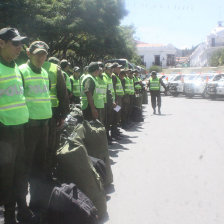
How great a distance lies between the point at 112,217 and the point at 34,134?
1273 mm

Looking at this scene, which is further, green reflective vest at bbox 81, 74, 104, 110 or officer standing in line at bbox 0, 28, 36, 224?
green reflective vest at bbox 81, 74, 104, 110

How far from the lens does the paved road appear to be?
167 inches

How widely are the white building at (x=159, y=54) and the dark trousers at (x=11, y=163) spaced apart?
8907cm

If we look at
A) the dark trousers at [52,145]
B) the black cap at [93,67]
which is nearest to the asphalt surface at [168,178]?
the dark trousers at [52,145]

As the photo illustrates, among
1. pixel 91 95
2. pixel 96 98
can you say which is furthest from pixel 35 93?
pixel 96 98

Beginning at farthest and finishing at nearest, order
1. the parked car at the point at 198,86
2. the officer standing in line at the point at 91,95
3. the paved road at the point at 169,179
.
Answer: the parked car at the point at 198,86, the officer standing in line at the point at 91,95, the paved road at the point at 169,179

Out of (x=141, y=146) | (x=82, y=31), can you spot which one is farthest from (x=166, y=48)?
(x=141, y=146)

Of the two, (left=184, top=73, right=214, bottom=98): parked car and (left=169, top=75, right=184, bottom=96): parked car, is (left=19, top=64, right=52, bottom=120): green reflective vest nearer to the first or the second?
(left=184, top=73, right=214, bottom=98): parked car

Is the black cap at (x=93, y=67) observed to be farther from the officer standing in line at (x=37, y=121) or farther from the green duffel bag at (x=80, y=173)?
the green duffel bag at (x=80, y=173)

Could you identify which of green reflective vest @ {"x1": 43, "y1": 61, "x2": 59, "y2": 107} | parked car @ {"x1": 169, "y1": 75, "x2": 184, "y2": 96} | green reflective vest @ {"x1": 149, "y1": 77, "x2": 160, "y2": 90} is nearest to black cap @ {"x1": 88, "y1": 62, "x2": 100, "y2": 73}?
green reflective vest @ {"x1": 43, "y1": 61, "x2": 59, "y2": 107}

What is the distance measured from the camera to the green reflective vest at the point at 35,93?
4055 mm

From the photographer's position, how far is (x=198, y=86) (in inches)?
968

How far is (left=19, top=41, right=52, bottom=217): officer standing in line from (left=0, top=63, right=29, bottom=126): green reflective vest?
386mm

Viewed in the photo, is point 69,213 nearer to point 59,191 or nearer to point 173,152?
point 59,191
